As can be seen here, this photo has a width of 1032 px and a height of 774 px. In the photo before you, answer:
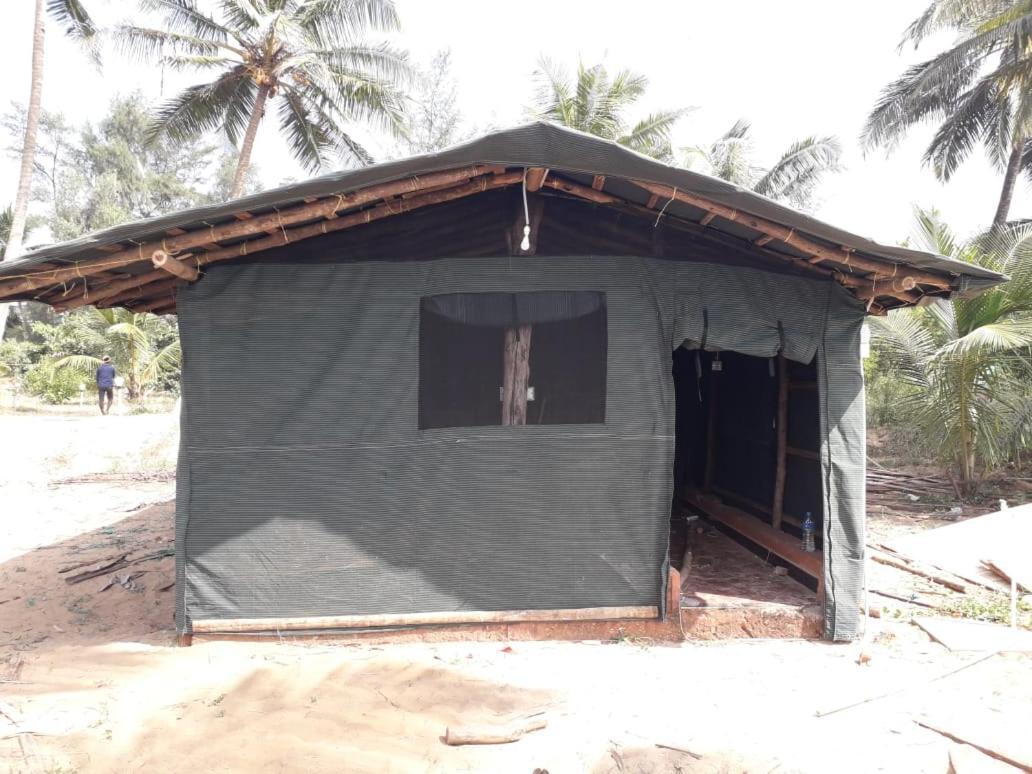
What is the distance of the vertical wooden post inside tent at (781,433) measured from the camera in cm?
640

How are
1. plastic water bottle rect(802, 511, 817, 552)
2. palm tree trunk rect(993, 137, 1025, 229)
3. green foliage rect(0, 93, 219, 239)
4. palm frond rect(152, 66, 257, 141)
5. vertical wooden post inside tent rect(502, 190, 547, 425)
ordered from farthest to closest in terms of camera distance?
1. green foliage rect(0, 93, 219, 239)
2. palm tree trunk rect(993, 137, 1025, 229)
3. palm frond rect(152, 66, 257, 141)
4. plastic water bottle rect(802, 511, 817, 552)
5. vertical wooden post inside tent rect(502, 190, 547, 425)

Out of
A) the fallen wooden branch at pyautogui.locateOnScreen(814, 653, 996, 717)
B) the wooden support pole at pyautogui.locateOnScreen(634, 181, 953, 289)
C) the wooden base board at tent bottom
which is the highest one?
the wooden support pole at pyautogui.locateOnScreen(634, 181, 953, 289)

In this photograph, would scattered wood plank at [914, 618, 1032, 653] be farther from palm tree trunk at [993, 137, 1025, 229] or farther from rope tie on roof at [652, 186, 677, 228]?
palm tree trunk at [993, 137, 1025, 229]

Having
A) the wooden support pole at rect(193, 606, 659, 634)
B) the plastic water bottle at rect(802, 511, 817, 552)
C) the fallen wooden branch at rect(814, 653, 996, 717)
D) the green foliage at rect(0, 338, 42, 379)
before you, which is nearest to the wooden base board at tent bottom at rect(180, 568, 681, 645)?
the wooden support pole at rect(193, 606, 659, 634)

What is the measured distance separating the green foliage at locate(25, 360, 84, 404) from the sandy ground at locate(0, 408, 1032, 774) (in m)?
18.3

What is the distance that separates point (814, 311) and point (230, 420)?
4.31 metres

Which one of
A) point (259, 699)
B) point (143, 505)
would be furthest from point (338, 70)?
point (259, 699)

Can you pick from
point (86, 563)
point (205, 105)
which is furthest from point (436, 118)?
point (86, 563)

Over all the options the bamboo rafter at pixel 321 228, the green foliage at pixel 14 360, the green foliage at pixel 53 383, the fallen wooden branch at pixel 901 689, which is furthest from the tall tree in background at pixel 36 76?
the fallen wooden branch at pixel 901 689

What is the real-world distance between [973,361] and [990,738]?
7496 millimetres

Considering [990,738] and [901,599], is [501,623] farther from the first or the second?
[901,599]

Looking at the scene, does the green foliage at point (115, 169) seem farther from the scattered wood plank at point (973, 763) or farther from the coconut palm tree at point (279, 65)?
the scattered wood plank at point (973, 763)

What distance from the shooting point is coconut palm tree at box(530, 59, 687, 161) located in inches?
619

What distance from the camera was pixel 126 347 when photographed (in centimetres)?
1825
